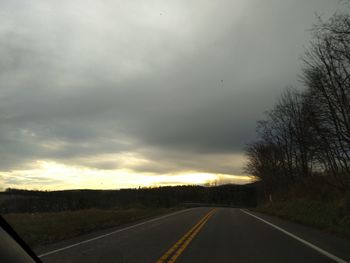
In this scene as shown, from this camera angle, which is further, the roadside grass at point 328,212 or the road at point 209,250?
the roadside grass at point 328,212

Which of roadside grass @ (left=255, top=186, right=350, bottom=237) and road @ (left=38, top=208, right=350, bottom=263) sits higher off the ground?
roadside grass @ (left=255, top=186, right=350, bottom=237)

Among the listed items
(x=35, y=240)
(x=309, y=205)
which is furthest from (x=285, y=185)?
(x=35, y=240)

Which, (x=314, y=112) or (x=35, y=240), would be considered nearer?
(x=35, y=240)

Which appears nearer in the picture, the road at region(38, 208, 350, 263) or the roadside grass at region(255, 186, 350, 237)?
the road at region(38, 208, 350, 263)

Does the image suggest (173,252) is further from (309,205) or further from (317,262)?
(309,205)

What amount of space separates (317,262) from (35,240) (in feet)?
33.8

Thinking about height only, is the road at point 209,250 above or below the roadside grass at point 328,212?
below

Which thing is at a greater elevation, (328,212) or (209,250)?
(328,212)

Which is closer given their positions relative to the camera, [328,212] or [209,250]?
[209,250]

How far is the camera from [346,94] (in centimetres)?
2570

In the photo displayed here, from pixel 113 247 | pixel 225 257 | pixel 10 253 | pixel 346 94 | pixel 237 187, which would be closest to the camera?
pixel 10 253

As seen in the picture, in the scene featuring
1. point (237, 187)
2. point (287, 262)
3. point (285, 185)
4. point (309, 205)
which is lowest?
point (287, 262)

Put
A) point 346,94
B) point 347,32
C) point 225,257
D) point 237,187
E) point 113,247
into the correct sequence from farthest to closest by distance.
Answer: point 237,187 < point 346,94 < point 347,32 < point 113,247 < point 225,257

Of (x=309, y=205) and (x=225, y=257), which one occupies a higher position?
(x=309, y=205)
